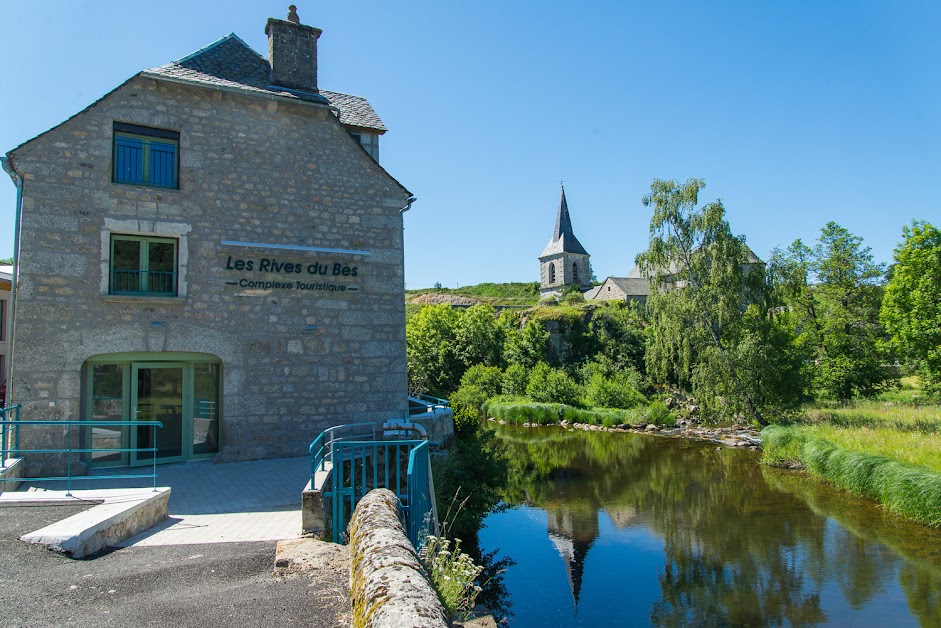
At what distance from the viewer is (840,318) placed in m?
24.9

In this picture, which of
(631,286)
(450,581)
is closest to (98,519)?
(450,581)

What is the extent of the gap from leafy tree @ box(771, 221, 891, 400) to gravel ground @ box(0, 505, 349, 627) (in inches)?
883

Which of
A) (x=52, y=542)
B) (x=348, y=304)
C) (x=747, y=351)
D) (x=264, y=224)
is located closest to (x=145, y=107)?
(x=264, y=224)

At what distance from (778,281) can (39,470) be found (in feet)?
69.3

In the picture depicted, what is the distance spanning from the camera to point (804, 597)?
25.0 ft

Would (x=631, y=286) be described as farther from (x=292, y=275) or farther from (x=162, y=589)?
(x=162, y=589)

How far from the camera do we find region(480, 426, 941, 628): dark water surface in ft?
24.2

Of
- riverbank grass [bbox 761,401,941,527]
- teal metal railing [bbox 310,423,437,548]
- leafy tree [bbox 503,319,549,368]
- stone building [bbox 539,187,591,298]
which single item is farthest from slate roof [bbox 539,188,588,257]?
teal metal railing [bbox 310,423,437,548]

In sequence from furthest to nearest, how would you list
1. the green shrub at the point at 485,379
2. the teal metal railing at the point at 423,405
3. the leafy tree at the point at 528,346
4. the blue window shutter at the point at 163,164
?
the leafy tree at the point at 528,346, the green shrub at the point at 485,379, the teal metal railing at the point at 423,405, the blue window shutter at the point at 163,164

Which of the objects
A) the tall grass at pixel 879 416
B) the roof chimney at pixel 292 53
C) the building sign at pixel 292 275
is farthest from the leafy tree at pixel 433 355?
the roof chimney at pixel 292 53

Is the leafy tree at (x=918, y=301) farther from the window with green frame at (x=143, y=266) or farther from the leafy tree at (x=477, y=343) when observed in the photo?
the window with green frame at (x=143, y=266)

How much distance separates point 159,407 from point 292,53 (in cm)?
681

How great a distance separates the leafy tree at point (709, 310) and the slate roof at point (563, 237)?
36393mm

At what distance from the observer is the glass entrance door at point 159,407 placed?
357 inches
